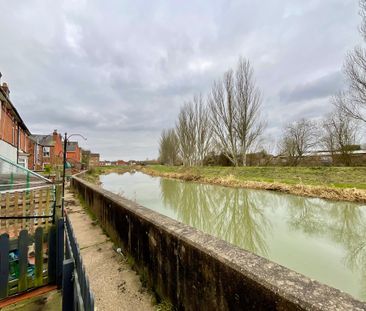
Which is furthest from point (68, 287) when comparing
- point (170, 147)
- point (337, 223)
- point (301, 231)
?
point (170, 147)

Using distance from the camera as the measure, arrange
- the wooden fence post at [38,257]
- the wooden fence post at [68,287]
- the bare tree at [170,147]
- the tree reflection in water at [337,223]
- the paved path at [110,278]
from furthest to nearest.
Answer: the bare tree at [170,147] → the tree reflection in water at [337,223] → the wooden fence post at [38,257] → the paved path at [110,278] → the wooden fence post at [68,287]

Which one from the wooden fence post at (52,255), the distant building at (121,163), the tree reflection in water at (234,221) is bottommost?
the tree reflection in water at (234,221)

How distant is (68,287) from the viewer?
1454mm

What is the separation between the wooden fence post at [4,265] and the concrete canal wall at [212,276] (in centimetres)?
143

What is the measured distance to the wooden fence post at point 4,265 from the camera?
91.0 inches

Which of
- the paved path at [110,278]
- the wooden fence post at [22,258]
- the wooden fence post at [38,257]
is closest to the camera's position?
the paved path at [110,278]

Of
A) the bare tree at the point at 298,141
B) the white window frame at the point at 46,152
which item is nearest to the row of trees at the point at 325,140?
the bare tree at the point at 298,141

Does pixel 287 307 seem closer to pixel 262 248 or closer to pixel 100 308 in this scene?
pixel 100 308

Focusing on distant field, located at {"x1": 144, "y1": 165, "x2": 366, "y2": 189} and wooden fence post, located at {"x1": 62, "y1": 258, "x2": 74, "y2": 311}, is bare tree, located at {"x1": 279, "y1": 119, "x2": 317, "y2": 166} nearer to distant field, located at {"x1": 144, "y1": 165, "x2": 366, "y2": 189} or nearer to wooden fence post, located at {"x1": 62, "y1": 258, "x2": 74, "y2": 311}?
distant field, located at {"x1": 144, "y1": 165, "x2": 366, "y2": 189}

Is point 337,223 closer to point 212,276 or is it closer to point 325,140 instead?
point 212,276

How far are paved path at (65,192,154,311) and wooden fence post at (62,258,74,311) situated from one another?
36.8 inches

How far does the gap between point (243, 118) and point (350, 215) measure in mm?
16663

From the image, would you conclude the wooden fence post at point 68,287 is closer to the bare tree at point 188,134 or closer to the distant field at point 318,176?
the distant field at point 318,176

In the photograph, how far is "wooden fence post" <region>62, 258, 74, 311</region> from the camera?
143 cm
